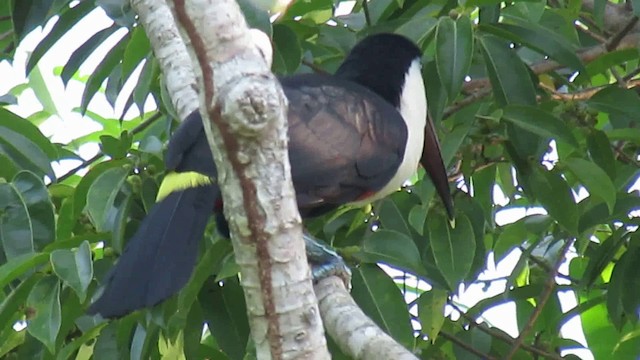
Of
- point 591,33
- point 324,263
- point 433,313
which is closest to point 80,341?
point 324,263

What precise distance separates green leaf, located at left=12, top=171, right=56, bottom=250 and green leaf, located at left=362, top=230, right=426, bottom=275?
2.44ft

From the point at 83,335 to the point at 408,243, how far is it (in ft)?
2.80

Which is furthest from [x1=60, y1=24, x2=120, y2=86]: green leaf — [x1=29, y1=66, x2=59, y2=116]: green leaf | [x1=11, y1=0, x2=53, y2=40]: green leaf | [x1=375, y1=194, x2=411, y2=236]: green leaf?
[x1=375, y1=194, x2=411, y2=236]: green leaf

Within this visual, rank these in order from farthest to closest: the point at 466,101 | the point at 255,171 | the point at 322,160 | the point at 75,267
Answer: the point at 466,101, the point at 322,160, the point at 75,267, the point at 255,171

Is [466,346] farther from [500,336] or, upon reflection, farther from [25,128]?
[25,128]

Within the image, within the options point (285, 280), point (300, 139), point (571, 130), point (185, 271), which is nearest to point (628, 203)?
point (571, 130)

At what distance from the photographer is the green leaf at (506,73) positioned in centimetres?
336

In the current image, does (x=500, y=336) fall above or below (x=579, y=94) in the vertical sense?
Result: below

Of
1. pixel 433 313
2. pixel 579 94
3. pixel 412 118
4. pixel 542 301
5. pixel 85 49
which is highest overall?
pixel 85 49

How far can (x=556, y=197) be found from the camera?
3.39 m

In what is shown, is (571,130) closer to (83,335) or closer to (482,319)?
(482,319)

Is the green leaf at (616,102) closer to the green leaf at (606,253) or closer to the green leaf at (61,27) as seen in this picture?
the green leaf at (606,253)

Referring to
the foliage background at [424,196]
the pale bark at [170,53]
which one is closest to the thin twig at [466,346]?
the foliage background at [424,196]

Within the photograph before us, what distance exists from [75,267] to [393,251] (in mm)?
693
